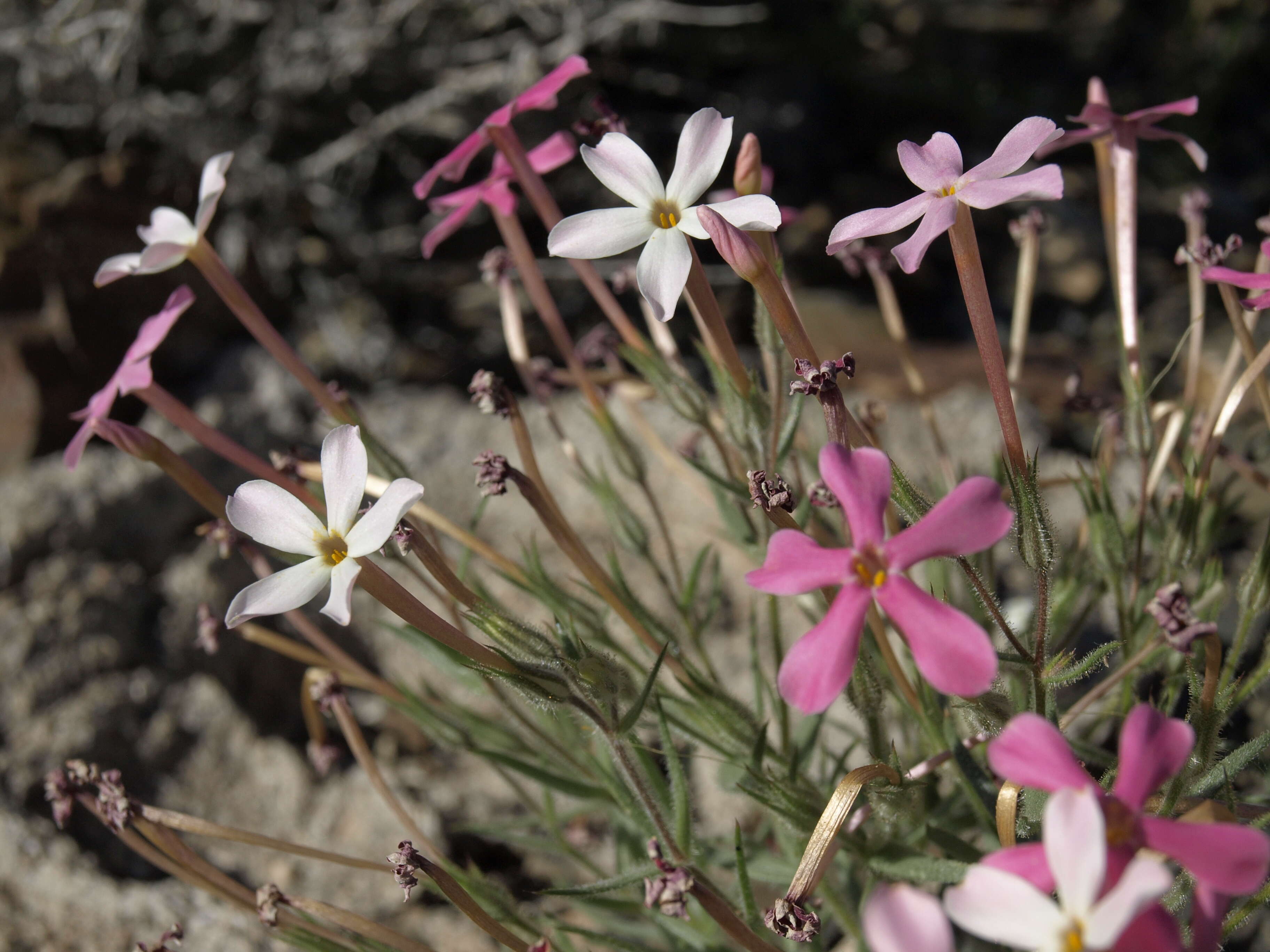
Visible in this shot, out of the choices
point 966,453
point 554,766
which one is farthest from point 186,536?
point 966,453

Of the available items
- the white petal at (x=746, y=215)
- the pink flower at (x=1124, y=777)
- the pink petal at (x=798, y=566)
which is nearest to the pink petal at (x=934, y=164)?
the white petal at (x=746, y=215)

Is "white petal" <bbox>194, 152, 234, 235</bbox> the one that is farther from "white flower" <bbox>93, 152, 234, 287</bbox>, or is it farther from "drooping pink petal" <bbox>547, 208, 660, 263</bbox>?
"drooping pink petal" <bbox>547, 208, 660, 263</bbox>

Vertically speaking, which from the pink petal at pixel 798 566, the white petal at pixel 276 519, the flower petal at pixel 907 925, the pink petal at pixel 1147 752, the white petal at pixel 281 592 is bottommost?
the flower petal at pixel 907 925

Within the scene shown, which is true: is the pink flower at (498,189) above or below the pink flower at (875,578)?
above

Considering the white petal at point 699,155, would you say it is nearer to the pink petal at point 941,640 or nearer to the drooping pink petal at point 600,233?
the drooping pink petal at point 600,233

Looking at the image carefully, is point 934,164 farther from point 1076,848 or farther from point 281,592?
point 281,592
